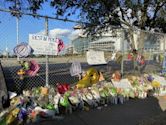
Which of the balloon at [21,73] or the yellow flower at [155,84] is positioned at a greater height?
the balloon at [21,73]

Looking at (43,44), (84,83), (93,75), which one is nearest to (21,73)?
(43,44)

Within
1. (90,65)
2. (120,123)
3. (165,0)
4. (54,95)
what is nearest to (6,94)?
(54,95)

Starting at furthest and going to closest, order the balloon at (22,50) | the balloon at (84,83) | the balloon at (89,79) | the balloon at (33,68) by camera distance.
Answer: the balloon at (89,79) → the balloon at (84,83) → the balloon at (33,68) → the balloon at (22,50)

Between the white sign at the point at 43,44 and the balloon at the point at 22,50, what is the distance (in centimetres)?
14

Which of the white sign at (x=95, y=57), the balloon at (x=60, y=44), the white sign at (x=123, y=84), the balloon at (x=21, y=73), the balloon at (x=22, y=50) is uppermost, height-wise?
the balloon at (x=60, y=44)

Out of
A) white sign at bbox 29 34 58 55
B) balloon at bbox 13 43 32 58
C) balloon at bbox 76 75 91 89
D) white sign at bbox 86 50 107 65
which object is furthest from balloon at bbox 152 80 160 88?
balloon at bbox 13 43 32 58

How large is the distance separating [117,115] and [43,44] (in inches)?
91.3

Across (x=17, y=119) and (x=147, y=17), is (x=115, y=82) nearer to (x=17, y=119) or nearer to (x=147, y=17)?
(x=17, y=119)

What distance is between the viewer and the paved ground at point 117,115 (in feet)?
20.3

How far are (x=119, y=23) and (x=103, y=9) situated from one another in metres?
2.33

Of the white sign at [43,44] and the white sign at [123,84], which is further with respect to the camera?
the white sign at [123,84]

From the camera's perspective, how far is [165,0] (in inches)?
524

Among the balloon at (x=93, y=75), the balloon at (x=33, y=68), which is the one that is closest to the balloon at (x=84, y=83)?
the balloon at (x=93, y=75)

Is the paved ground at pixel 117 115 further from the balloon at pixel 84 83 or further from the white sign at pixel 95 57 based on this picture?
the white sign at pixel 95 57
